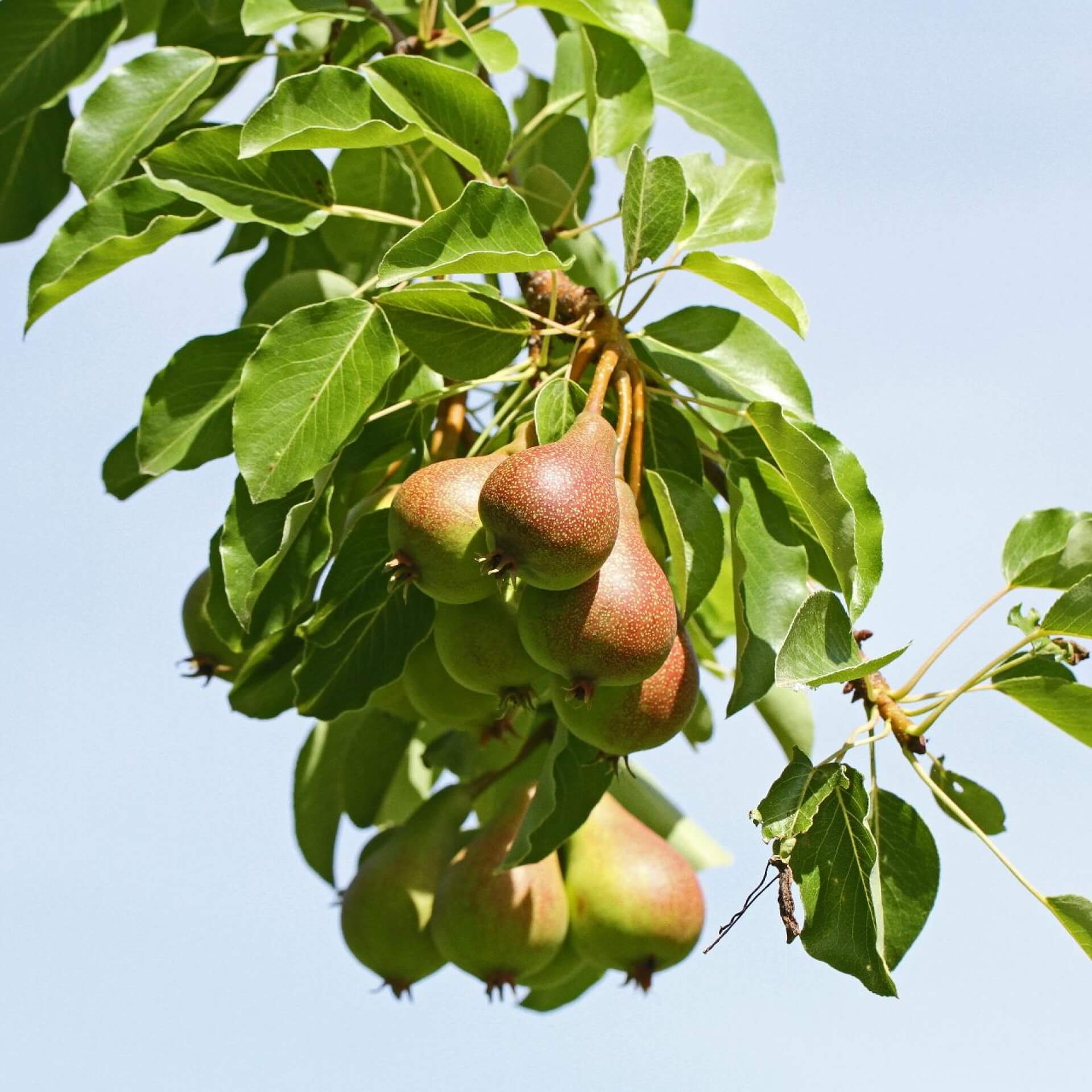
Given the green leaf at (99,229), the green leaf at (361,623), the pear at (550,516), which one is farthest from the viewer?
the green leaf at (99,229)

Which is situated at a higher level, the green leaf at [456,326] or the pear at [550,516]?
the green leaf at [456,326]

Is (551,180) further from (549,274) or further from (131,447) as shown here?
(131,447)

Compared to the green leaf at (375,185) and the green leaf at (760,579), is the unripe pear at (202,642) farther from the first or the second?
the green leaf at (760,579)

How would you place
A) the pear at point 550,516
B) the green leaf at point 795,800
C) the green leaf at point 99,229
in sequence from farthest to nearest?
the green leaf at point 99,229 < the green leaf at point 795,800 < the pear at point 550,516

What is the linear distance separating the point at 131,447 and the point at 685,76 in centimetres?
111

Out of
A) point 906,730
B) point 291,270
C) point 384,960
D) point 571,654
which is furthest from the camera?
point 291,270

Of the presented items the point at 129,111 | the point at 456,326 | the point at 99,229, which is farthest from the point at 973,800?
the point at 129,111

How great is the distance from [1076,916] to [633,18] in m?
1.39

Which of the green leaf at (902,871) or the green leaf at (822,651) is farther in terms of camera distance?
the green leaf at (902,871)

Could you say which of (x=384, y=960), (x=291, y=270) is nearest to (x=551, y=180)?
(x=291, y=270)

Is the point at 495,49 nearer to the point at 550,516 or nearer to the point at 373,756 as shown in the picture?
the point at 550,516

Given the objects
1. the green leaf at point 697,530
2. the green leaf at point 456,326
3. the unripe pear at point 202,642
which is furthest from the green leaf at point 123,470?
the green leaf at point 697,530

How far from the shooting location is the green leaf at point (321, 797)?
2.61 m

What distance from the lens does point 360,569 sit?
190 cm
